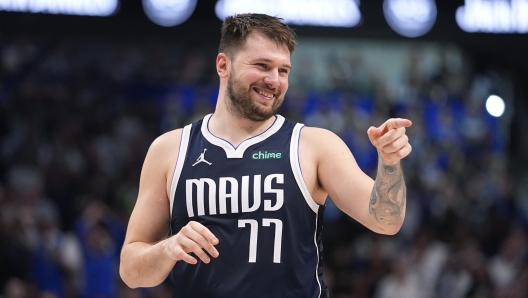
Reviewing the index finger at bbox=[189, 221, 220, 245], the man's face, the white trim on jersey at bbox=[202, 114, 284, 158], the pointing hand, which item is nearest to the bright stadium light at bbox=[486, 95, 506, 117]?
the white trim on jersey at bbox=[202, 114, 284, 158]

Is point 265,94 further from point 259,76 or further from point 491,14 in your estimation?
point 491,14

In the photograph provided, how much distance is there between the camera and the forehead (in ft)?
13.2

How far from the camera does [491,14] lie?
10.3 meters

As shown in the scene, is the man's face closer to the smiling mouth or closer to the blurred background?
the smiling mouth

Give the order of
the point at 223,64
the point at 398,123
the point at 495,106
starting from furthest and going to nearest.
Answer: the point at 495,106 < the point at 223,64 < the point at 398,123

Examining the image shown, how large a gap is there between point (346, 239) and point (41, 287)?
172 inches

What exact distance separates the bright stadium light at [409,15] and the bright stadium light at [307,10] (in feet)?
1.40

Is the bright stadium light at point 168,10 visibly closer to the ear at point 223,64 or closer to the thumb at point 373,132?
the ear at point 223,64

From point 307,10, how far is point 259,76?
6.21 m

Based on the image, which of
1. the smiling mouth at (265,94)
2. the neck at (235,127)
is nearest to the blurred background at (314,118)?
the neck at (235,127)

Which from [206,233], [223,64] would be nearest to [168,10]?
[223,64]

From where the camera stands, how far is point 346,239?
1127 cm

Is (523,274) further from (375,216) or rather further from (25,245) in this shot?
(375,216)

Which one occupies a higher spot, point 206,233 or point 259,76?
point 259,76
